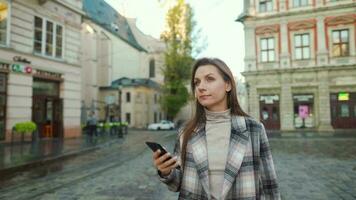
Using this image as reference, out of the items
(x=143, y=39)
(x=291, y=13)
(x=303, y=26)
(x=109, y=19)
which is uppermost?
(x=109, y=19)

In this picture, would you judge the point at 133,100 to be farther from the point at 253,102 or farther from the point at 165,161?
the point at 165,161

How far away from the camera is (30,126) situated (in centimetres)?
1691

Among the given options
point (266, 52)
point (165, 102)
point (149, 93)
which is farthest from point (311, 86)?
point (149, 93)

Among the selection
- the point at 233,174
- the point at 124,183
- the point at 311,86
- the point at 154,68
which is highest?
the point at 154,68

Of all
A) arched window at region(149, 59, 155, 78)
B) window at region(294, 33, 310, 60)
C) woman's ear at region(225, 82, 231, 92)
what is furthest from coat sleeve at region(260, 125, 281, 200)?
arched window at region(149, 59, 155, 78)

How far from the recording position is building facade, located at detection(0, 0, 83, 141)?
55.3ft

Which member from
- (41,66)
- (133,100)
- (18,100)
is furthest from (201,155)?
(133,100)

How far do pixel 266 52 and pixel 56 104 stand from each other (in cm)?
2020

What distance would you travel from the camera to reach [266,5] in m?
31.8

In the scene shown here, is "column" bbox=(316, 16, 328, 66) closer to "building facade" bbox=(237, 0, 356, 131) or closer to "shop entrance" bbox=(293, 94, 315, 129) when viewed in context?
"building facade" bbox=(237, 0, 356, 131)

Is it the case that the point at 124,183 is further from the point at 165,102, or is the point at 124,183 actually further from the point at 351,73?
the point at 165,102

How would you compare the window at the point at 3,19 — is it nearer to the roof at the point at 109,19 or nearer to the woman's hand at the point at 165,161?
the woman's hand at the point at 165,161

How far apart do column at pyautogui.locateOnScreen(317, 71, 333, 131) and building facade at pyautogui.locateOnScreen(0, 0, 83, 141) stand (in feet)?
67.5

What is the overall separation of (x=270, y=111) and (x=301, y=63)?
5.27 metres
